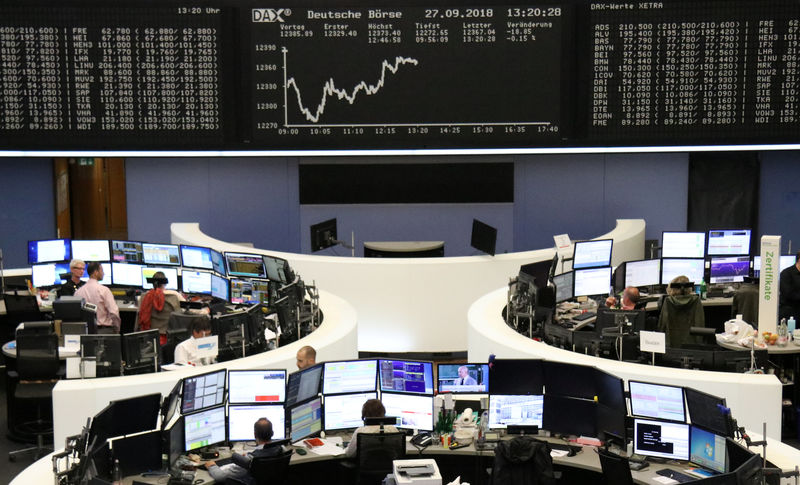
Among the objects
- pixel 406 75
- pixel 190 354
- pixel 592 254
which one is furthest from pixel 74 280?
pixel 592 254

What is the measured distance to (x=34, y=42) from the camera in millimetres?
10906

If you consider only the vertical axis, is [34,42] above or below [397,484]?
above

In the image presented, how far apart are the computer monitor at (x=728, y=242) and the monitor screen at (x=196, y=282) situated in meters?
5.56

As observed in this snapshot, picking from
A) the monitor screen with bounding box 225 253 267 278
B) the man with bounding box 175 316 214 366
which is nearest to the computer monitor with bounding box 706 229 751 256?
the monitor screen with bounding box 225 253 267 278

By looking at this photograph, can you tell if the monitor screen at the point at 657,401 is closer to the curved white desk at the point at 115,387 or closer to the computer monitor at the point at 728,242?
the curved white desk at the point at 115,387

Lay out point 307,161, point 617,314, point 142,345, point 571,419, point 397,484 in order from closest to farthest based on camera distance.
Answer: point 397,484
point 571,419
point 142,345
point 617,314
point 307,161

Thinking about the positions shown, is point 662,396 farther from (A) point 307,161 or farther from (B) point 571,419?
(A) point 307,161

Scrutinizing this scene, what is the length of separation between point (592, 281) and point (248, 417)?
16.7 feet

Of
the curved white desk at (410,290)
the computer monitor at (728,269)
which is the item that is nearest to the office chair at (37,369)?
the curved white desk at (410,290)

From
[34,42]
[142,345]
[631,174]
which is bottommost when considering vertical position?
[142,345]

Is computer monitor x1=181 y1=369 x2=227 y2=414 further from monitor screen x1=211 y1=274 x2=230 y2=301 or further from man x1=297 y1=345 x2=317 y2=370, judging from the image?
monitor screen x1=211 y1=274 x2=230 y2=301

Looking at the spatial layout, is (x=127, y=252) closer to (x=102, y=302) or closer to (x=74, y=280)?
(x=74, y=280)

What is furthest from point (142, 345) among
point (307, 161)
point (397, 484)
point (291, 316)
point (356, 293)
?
point (307, 161)

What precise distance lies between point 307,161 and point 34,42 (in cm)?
412
